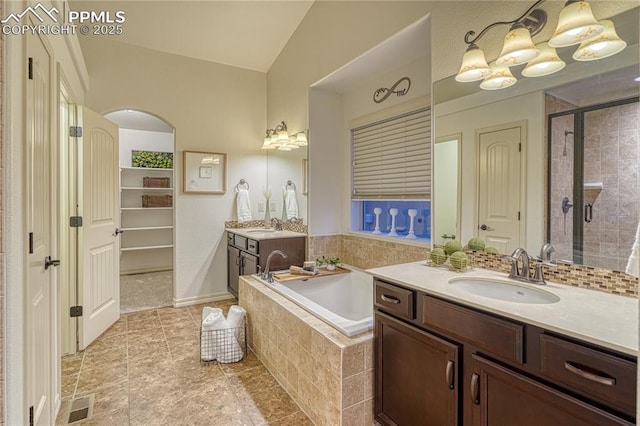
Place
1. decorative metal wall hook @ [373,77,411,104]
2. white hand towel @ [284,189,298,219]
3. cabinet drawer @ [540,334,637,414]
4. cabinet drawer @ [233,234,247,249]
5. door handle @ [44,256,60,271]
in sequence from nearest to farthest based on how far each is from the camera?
cabinet drawer @ [540,334,637,414]
door handle @ [44,256,60,271]
decorative metal wall hook @ [373,77,411,104]
cabinet drawer @ [233,234,247,249]
white hand towel @ [284,189,298,219]

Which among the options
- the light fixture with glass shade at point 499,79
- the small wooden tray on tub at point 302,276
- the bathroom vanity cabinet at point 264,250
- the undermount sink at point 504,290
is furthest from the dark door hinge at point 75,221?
the light fixture with glass shade at point 499,79

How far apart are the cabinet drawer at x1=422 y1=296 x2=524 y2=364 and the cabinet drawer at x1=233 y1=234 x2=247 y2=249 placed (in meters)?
2.54

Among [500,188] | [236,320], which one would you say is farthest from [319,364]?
[500,188]

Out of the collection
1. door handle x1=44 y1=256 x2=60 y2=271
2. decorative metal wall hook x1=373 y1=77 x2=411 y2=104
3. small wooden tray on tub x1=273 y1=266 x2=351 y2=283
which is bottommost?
small wooden tray on tub x1=273 y1=266 x2=351 y2=283

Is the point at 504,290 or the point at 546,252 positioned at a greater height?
the point at 546,252

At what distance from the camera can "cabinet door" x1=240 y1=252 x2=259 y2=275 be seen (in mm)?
3375

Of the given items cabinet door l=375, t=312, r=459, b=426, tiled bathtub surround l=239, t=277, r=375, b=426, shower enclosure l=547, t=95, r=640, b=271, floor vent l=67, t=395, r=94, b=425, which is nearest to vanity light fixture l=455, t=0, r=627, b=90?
shower enclosure l=547, t=95, r=640, b=271

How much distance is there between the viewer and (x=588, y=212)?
4.72 ft

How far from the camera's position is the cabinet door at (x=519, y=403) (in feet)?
3.18

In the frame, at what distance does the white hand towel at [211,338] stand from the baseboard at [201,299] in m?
1.53

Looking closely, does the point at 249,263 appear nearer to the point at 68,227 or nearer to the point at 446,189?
the point at 68,227

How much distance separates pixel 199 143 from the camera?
13.2 ft

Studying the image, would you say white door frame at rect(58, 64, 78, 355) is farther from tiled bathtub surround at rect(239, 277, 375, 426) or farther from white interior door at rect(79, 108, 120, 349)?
tiled bathtub surround at rect(239, 277, 375, 426)

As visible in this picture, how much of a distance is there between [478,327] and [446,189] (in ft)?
3.47
